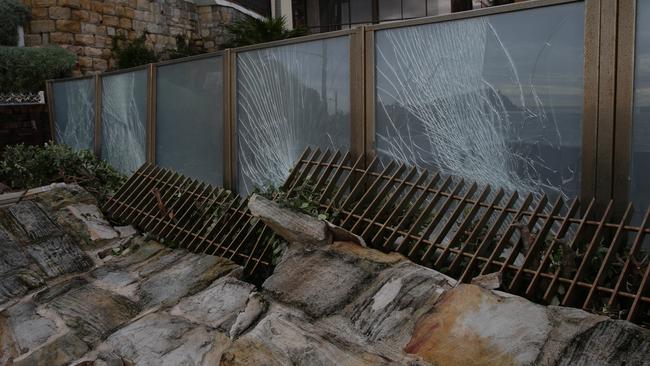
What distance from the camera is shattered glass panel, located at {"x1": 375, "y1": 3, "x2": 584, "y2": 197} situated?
11.7 ft

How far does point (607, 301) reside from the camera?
303cm

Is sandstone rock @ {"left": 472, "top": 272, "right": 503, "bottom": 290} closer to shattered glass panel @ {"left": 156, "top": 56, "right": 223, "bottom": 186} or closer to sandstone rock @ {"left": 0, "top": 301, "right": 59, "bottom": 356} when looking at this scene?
sandstone rock @ {"left": 0, "top": 301, "right": 59, "bottom": 356}

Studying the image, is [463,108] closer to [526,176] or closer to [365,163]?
[526,176]

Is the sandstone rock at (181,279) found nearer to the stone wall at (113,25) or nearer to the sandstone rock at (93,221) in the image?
the sandstone rock at (93,221)

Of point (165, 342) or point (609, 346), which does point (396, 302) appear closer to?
point (609, 346)

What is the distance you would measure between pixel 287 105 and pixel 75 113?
5.05 meters

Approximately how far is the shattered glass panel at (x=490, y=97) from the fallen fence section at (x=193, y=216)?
1371mm

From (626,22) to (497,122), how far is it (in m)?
0.95

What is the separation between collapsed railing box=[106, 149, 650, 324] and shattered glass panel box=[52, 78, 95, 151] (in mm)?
3751

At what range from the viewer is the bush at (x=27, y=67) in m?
10.5

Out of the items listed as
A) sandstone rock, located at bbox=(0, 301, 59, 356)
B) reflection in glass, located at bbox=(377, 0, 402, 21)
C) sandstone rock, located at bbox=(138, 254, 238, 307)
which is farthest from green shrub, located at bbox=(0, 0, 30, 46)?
reflection in glass, located at bbox=(377, 0, 402, 21)

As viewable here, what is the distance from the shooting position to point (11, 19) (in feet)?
36.6

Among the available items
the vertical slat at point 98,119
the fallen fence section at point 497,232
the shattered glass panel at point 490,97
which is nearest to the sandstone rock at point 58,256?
the fallen fence section at point 497,232

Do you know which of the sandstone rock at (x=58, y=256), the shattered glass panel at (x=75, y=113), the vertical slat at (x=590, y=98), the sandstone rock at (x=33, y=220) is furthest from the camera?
the shattered glass panel at (x=75, y=113)
